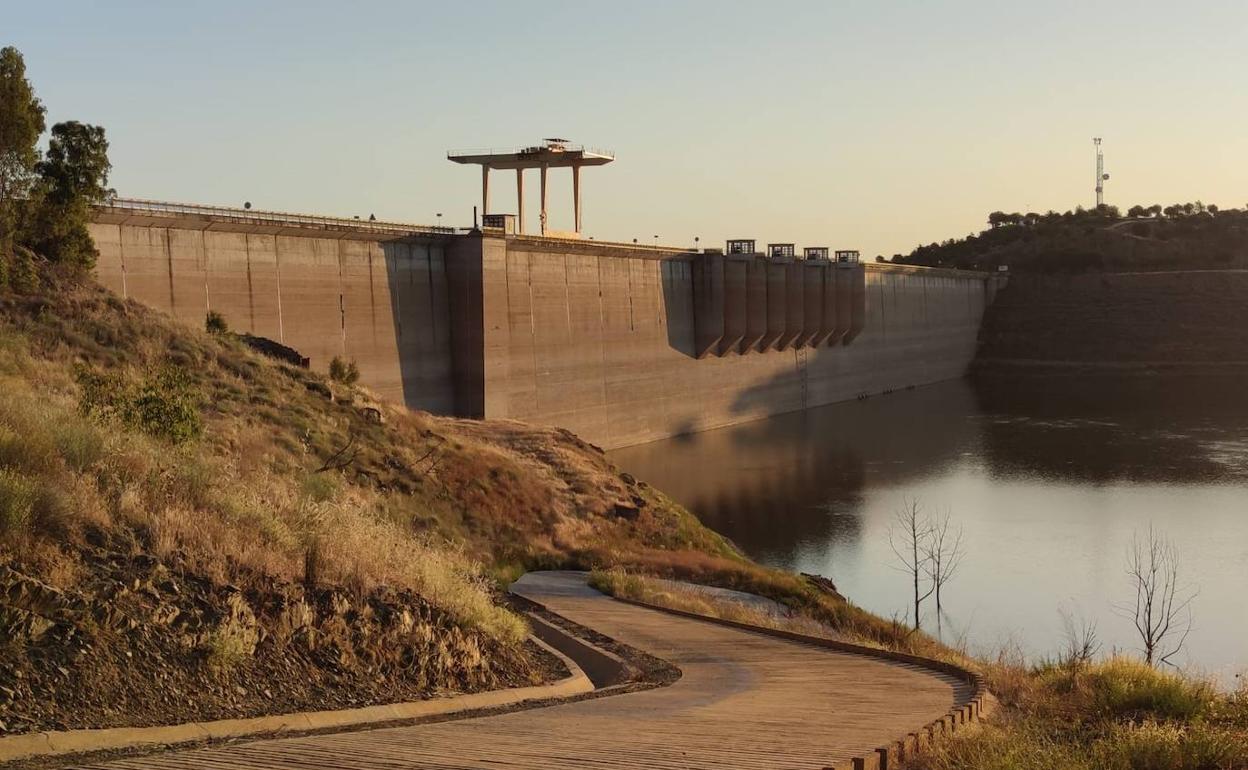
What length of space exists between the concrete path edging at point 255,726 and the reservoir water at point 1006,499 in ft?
36.0

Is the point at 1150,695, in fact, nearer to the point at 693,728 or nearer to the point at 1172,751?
the point at 1172,751

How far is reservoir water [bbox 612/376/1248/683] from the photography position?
86.7ft

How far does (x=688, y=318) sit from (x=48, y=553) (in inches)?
2085

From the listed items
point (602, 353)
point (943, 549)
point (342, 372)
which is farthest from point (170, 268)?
point (943, 549)

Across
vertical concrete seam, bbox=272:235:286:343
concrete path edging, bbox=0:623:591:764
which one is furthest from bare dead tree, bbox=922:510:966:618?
vertical concrete seam, bbox=272:235:286:343

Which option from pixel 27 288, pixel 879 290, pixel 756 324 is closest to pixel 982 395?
pixel 879 290

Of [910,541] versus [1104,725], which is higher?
[1104,725]

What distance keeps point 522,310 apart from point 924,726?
123 ft

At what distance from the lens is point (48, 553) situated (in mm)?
7492

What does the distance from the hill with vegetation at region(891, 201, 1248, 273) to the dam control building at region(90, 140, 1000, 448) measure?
4765 centimetres

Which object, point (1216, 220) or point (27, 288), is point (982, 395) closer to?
point (1216, 220)

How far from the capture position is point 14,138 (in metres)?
25.4

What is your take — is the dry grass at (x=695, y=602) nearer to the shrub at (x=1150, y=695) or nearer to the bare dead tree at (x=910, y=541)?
the shrub at (x=1150, y=695)

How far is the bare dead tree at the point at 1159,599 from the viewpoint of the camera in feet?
76.6
